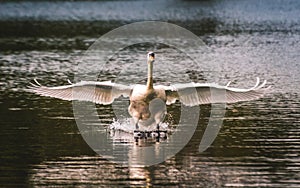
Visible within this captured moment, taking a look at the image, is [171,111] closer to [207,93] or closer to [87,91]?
[207,93]

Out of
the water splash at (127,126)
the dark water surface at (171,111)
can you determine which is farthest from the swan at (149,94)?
the dark water surface at (171,111)

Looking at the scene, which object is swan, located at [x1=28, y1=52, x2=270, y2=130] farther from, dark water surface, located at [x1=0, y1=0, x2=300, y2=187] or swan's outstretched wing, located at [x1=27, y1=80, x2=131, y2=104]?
dark water surface, located at [x1=0, y1=0, x2=300, y2=187]

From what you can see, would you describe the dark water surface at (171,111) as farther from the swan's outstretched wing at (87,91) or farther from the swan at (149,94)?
the swan's outstretched wing at (87,91)

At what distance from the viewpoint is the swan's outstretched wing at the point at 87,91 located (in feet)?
52.3

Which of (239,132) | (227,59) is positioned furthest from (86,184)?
A: (227,59)

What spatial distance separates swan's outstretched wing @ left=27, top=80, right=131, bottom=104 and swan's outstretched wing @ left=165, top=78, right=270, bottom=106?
842mm

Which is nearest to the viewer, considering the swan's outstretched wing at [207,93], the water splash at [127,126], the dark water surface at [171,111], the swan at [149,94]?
the dark water surface at [171,111]

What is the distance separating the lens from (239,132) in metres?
16.7

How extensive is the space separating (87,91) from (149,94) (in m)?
1.11

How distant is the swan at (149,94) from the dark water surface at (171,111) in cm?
65

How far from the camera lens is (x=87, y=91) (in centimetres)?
1600

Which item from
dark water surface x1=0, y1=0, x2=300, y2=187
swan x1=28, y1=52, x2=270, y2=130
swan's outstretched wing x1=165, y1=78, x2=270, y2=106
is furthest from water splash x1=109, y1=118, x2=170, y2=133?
swan's outstretched wing x1=165, y1=78, x2=270, y2=106

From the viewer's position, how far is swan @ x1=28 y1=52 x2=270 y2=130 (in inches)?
620

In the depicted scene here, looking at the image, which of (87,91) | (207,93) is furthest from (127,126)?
(207,93)
